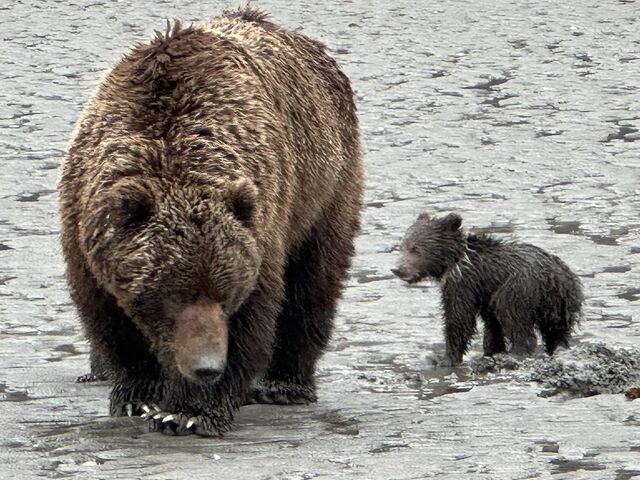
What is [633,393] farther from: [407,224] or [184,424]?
[407,224]

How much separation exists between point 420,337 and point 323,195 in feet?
6.48

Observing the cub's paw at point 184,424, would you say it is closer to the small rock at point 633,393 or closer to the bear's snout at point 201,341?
the bear's snout at point 201,341

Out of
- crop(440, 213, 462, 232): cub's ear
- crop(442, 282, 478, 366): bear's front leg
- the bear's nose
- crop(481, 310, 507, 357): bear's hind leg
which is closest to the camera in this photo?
the bear's nose

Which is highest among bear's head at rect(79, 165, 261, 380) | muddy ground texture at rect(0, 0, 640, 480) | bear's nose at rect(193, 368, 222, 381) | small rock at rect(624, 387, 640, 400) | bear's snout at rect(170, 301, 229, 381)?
bear's head at rect(79, 165, 261, 380)

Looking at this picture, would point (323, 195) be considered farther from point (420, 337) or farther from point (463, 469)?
point (463, 469)

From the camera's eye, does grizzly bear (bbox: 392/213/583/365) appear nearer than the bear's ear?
No

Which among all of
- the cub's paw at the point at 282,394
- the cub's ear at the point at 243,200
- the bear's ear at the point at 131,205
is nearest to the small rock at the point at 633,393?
the cub's paw at the point at 282,394

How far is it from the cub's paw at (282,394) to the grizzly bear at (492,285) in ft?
4.22

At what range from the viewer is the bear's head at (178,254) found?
25.8 feet

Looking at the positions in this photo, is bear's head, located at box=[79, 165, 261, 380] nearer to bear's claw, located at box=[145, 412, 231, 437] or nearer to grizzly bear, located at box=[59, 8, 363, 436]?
grizzly bear, located at box=[59, 8, 363, 436]

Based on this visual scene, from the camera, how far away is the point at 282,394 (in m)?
9.76

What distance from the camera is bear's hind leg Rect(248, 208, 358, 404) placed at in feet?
32.4

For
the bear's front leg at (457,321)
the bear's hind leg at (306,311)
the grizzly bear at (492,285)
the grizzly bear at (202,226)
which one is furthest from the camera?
the grizzly bear at (492,285)

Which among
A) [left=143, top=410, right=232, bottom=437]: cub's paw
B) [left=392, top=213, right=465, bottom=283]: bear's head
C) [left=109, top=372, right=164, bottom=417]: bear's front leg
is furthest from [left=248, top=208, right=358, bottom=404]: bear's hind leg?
[left=392, top=213, right=465, bottom=283]: bear's head
